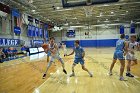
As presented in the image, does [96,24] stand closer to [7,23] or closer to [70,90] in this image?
[7,23]

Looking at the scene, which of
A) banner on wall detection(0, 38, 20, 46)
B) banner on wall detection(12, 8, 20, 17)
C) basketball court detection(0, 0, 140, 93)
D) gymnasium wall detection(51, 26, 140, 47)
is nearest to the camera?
basketball court detection(0, 0, 140, 93)

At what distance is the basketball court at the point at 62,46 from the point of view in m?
5.43

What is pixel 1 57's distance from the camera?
530 inches

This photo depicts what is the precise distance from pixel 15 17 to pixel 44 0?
20.2 feet

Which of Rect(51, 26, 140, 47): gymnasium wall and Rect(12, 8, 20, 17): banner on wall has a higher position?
Rect(12, 8, 20, 17): banner on wall

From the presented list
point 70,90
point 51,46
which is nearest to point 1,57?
point 51,46

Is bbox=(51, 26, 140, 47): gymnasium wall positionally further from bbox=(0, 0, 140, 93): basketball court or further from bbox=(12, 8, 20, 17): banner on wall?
bbox=(12, 8, 20, 17): banner on wall

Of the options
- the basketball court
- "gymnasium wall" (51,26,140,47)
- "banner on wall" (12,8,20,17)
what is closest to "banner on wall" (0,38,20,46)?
the basketball court

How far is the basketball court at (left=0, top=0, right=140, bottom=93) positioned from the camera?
5.43 metres

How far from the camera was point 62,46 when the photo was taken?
60.3ft

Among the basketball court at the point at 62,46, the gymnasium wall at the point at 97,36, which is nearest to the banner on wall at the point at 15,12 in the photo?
the basketball court at the point at 62,46

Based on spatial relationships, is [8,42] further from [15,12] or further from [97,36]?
[97,36]

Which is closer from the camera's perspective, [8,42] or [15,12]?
[8,42]

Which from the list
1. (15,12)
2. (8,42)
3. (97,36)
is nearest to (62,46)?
(8,42)
